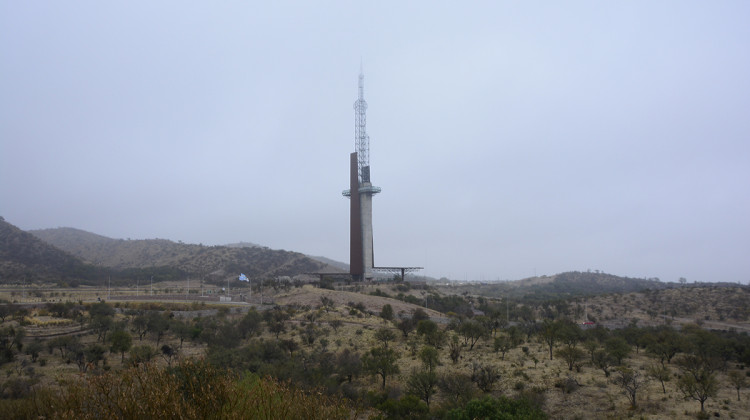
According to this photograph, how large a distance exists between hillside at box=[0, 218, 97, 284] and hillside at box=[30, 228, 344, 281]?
41.2 ft

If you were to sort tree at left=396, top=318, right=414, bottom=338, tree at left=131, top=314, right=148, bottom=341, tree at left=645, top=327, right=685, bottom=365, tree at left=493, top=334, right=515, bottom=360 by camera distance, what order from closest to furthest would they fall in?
tree at left=645, top=327, right=685, bottom=365, tree at left=493, top=334, right=515, bottom=360, tree at left=131, top=314, right=148, bottom=341, tree at left=396, top=318, right=414, bottom=338

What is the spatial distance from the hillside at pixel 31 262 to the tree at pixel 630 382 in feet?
278

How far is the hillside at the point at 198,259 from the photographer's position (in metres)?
107

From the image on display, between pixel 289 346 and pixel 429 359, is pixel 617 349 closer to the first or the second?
pixel 429 359

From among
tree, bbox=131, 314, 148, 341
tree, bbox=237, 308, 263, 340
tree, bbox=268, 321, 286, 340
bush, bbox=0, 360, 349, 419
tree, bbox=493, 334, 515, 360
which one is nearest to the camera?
bush, bbox=0, 360, 349, 419

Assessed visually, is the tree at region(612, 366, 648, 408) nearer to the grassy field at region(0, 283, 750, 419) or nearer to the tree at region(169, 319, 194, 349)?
the grassy field at region(0, 283, 750, 419)

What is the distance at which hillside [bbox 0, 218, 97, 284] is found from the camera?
74.1 meters

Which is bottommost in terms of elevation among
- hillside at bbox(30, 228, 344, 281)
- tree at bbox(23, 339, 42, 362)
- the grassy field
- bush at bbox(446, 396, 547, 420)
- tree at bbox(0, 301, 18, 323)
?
the grassy field

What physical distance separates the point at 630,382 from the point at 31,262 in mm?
103500

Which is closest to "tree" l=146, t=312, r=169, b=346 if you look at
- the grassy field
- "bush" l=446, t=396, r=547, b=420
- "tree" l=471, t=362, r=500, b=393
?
the grassy field

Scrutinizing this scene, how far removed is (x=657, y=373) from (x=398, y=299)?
41.0 metres

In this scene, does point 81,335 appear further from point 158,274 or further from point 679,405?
point 158,274

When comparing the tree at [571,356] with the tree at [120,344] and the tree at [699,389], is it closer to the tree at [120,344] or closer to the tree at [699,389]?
the tree at [699,389]

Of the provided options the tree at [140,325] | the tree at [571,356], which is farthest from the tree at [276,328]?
the tree at [571,356]
